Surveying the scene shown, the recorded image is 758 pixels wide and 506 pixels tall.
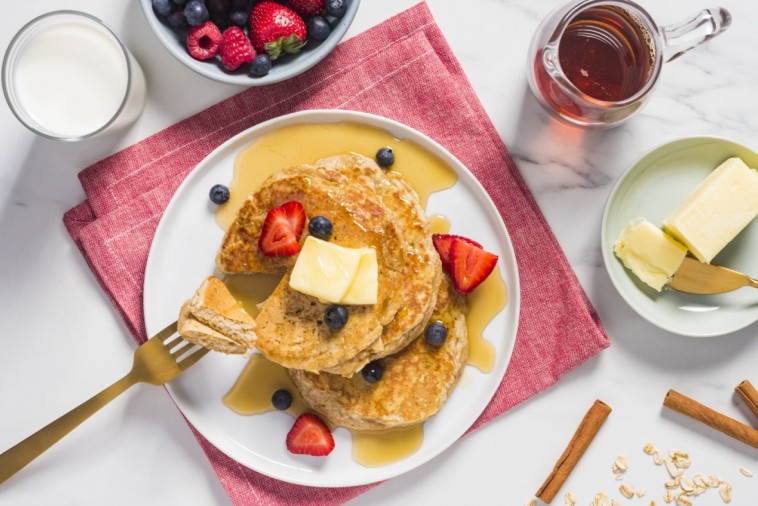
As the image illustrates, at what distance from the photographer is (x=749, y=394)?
7.78 ft

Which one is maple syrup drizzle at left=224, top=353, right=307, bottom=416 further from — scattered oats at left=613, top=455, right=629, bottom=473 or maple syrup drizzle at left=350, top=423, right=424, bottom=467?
scattered oats at left=613, top=455, right=629, bottom=473

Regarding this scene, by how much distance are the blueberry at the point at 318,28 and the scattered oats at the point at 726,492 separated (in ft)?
7.09

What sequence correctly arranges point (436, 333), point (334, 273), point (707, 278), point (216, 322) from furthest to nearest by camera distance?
1. point (707, 278)
2. point (436, 333)
3. point (216, 322)
4. point (334, 273)

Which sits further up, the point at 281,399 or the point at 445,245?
the point at 445,245

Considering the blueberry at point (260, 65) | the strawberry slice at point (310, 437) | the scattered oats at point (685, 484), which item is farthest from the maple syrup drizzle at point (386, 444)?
the blueberry at point (260, 65)

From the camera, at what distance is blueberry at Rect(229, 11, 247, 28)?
2111 mm

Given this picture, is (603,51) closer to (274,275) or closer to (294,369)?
(274,275)

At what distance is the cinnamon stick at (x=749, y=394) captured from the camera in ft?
7.78

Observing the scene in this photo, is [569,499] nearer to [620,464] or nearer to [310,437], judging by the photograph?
[620,464]

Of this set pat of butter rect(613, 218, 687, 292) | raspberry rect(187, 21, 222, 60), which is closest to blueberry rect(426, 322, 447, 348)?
pat of butter rect(613, 218, 687, 292)

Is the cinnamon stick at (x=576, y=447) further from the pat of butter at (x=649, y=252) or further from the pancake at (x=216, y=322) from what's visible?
the pancake at (x=216, y=322)

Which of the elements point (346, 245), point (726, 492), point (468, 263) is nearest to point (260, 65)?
point (346, 245)

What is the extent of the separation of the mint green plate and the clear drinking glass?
0.97 ft

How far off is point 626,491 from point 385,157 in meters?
1.52
